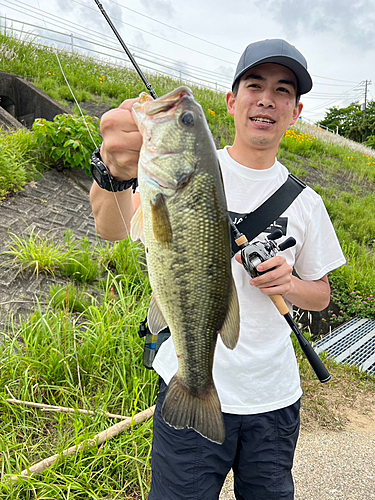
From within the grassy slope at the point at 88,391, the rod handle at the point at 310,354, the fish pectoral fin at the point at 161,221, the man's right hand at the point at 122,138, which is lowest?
the grassy slope at the point at 88,391

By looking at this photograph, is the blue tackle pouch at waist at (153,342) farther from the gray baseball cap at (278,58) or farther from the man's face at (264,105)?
the gray baseball cap at (278,58)

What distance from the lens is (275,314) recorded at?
6.45ft

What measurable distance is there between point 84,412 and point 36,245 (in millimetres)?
2435

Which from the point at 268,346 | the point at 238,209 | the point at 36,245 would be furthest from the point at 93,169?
the point at 36,245

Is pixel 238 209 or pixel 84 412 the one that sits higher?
pixel 238 209

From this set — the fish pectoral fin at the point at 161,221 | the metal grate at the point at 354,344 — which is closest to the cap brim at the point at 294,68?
the fish pectoral fin at the point at 161,221

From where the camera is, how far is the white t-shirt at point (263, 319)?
73.3 inches

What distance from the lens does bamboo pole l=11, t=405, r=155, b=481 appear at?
8.81 ft

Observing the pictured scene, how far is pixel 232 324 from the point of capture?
1500mm

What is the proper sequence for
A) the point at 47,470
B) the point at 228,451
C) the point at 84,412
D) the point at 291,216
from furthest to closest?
1. the point at 84,412
2. the point at 47,470
3. the point at 291,216
4. the point at 228,451

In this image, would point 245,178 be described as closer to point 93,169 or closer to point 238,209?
point 238,209

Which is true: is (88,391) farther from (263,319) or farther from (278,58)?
(278,58)

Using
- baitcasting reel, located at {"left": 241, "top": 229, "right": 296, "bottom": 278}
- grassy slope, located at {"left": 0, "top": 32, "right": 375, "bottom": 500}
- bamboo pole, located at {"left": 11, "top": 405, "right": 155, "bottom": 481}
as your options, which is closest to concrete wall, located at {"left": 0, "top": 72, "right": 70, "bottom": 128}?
grassy slope, located at {"left": 0, "top": 32, "right": 375, "bottom": 500}

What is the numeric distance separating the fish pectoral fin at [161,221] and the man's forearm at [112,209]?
1.38 ft
